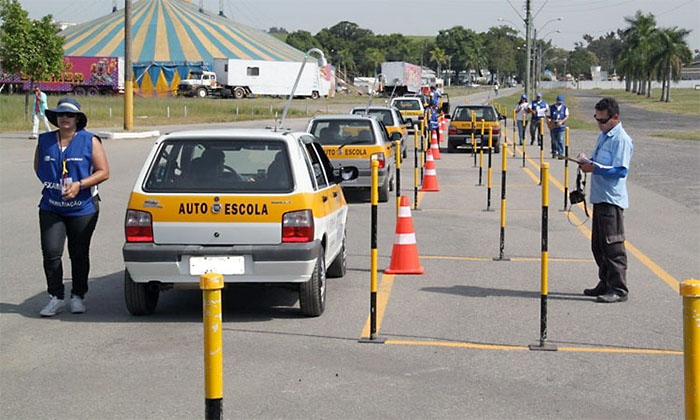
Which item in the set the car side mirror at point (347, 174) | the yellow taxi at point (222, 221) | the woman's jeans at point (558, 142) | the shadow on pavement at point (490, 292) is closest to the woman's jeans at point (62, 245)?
the yellow taxi at point (222, 221)

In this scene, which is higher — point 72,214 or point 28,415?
point 72,214

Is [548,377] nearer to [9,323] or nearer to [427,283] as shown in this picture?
[427,283]

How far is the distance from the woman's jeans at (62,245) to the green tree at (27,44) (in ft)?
105

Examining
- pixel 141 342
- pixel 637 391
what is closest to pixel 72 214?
pixel 141 342

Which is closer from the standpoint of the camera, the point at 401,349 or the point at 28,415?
the point at 28,415

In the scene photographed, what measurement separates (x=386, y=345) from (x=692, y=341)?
12.0 feet

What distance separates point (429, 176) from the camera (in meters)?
19.5

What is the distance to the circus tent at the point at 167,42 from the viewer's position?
86.3 meters

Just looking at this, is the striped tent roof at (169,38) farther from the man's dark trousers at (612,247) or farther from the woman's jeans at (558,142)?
the man's dark trousers at (612,247)

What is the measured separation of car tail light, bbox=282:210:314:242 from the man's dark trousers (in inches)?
118

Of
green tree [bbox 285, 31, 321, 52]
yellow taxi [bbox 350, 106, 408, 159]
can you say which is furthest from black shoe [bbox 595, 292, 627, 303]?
green tree [bbox 285, 31, 321, 52]

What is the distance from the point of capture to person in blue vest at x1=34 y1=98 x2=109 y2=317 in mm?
8453

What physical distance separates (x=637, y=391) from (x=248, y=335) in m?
3.03

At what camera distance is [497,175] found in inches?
917
